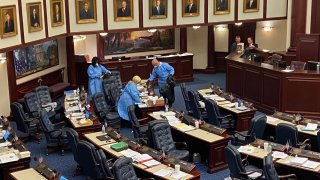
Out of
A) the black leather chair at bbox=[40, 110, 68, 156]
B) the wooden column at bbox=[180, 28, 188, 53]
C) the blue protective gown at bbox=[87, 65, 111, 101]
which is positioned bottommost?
the black leather chair at bbox=[40, 110, 68, 156]

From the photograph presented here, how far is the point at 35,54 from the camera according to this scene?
1712 centimetres

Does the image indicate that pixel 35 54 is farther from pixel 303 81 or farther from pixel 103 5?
pixel 303 81

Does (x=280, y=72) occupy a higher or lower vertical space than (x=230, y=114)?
higher

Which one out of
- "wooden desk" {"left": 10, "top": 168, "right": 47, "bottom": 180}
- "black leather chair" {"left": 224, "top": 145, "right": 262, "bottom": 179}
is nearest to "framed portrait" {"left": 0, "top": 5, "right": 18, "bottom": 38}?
"wooden desk" {"left": 10, "top": 168, "right": 47, "bottom": 180}

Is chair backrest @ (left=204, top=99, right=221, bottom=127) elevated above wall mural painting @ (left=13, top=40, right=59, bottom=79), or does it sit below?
below

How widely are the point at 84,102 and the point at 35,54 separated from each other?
4760 millimetres

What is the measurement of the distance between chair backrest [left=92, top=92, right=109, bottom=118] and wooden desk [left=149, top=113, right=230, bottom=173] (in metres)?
3.21

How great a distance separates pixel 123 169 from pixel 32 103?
665cm

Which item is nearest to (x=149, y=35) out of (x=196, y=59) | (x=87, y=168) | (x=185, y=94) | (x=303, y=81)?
(x=196, y=59)

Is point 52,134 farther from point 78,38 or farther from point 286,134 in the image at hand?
point 78,38

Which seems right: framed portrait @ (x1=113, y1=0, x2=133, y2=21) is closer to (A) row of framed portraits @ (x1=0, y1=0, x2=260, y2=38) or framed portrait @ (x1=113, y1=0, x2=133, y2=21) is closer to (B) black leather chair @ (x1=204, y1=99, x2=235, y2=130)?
(A) row of framed portraits @ (x1=0, y1=0, x2=260, y2=38)

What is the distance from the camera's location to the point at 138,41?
2080cm

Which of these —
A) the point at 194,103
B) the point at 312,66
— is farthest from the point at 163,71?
the point at 312,66

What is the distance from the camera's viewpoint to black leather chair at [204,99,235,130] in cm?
1202
